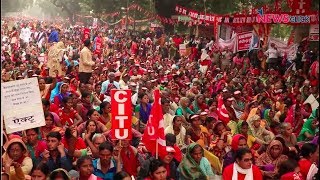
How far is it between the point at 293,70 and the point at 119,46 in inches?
619

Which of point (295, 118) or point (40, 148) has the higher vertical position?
point (40, 148)

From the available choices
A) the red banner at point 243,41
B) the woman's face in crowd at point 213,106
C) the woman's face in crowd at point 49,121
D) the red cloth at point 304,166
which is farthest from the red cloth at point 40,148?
the red banner at point 243,41

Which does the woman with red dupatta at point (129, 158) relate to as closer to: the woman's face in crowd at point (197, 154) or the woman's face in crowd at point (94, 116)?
the woman's face in crowd at point (197, 154)

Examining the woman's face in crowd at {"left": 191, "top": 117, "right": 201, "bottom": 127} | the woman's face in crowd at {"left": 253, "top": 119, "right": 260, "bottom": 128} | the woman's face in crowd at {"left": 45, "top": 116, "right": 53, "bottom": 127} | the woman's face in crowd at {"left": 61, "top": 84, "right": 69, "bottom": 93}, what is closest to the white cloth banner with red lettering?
the woman's face in crowd at {"left": 61, "top": 84, "right": 69, "bottom": 93}

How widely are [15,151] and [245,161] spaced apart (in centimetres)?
225

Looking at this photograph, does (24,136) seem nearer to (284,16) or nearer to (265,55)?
(284,16)

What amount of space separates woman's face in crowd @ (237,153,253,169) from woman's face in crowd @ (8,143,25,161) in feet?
7.07

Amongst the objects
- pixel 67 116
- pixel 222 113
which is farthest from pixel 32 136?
pixel 222 113

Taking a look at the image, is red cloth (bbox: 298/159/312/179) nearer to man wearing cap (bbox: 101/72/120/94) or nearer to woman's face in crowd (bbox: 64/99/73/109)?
woman's face in crowd (bbox: 64/99/73/109)

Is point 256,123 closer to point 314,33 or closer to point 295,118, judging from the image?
point 295,118

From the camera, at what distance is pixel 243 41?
2164 centimetres

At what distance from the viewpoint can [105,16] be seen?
54719mm

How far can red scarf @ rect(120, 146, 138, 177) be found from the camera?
7.15 metres

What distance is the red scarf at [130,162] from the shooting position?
7.15 meters
